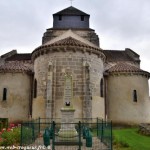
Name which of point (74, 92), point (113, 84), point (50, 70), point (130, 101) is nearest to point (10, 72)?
point (50, 70)

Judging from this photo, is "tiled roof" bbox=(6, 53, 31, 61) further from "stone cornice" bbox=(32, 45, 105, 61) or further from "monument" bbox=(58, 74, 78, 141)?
"monument" bbox=(58, 74, 78, 141)

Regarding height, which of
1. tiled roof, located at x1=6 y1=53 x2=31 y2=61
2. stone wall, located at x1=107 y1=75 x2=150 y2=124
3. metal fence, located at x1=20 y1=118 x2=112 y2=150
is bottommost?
metal fence, located at x1=20 y1=118 x2=112 y2=150

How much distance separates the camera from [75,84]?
58.6ft

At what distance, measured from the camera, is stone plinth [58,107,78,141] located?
35.9 feet

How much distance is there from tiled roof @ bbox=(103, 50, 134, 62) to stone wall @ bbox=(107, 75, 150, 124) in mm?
5552

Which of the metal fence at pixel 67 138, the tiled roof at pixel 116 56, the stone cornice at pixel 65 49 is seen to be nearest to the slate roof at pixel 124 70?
the stone cornice at pixel 65 49

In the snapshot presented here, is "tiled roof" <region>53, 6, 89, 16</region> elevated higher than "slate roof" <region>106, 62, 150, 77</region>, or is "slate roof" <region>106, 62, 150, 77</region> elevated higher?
"tiled roof" <region>53, 6, 89, 16</region>

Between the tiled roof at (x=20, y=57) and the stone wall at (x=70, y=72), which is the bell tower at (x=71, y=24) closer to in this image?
the tiled roof at (x=20, y=57)

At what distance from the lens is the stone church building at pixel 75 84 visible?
17.7m

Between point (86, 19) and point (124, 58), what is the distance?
6.92 m

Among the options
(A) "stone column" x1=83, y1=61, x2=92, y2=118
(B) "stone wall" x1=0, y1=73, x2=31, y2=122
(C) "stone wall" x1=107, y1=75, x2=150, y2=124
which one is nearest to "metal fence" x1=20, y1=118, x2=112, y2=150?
(A) "stone column" x1=83, y1=61, x2=92, y2=118

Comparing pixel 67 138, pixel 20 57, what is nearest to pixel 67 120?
pixel 67 138

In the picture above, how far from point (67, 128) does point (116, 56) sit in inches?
723

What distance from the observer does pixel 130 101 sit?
21.1m
